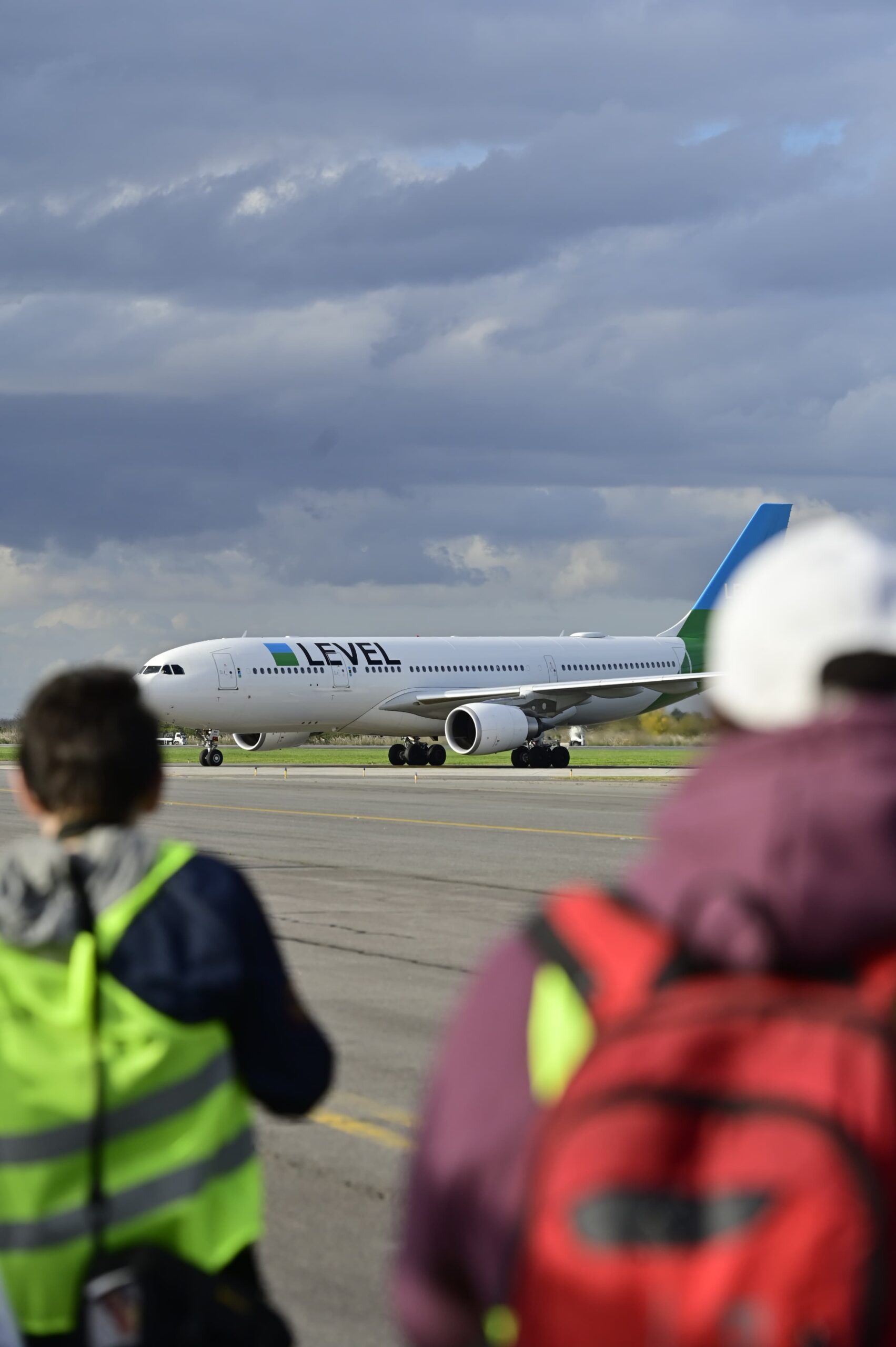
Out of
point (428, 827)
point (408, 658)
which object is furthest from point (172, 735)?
point (428, 827)

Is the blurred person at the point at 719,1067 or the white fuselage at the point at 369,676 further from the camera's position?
the white fuselage at the point at 369,676

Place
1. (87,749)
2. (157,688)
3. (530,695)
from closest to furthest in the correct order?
(87,749), (157,688), (530,695)

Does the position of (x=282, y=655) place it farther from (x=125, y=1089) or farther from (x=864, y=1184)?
(x=864, y=1184)

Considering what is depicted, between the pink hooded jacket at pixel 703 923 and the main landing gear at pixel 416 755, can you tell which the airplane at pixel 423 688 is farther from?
the pink hooded jacket at pixel 703 923

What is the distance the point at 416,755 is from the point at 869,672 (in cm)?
4651

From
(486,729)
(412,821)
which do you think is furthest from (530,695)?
(412,821)

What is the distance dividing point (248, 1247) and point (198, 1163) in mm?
179

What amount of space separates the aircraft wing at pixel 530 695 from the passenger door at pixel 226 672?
473 cm

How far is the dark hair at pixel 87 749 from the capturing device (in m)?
2.91

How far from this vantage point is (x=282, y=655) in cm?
4288

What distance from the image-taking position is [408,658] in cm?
4588

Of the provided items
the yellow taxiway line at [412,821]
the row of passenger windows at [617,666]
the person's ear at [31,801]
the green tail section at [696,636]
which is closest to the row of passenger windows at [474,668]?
the row of passenger windows at [617,666]

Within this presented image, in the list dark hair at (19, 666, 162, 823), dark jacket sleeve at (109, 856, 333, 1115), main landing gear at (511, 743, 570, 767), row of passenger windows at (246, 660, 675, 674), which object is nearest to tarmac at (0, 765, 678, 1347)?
dark jacket sleeve at (109, 856, 333, 1115)

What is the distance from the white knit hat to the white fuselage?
121 feet
